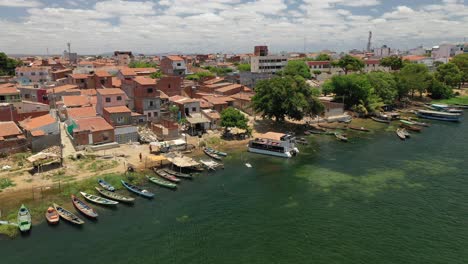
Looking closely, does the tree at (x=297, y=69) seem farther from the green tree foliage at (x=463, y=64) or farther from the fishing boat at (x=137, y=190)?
the fishing boat at (x=137, y=190)

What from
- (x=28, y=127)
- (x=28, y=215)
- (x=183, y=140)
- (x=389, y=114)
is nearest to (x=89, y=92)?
(x=28, y=127)

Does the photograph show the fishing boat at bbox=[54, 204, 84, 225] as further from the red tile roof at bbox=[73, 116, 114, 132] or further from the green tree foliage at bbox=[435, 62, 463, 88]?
the green tree foliage at bbox=[435, 62, 463, 88]

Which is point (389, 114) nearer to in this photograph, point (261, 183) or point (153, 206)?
point (261, 183)

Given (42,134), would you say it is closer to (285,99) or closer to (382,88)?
(285,99)

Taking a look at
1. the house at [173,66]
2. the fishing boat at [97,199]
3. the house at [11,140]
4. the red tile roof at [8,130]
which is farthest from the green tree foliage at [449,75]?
the red tile roof at [8,130]

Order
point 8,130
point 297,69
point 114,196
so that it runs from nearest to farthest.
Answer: point 114,196, point 8,130, point 297,69

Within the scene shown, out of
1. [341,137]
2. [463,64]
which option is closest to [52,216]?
[341,137]
